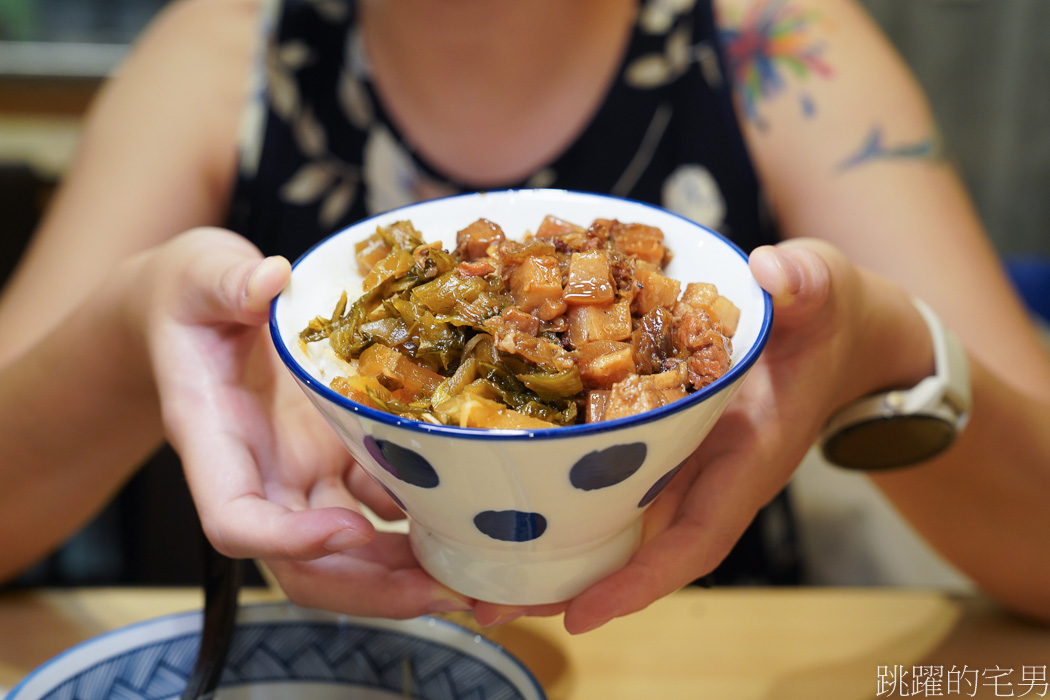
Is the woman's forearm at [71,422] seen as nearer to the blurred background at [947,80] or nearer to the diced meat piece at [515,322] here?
the diced meat piece at [515,322]

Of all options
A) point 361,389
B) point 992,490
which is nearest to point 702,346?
point 361,389

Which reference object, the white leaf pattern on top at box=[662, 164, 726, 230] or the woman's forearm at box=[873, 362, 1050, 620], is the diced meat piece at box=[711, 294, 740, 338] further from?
the white leaf pattern on top at box=[662, 164, 726, 230]

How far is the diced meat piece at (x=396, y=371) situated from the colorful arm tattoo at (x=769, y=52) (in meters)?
1.23

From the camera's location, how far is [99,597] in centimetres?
137

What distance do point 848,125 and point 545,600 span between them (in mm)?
1290

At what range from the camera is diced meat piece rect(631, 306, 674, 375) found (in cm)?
90

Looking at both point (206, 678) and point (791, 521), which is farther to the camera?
point (791, 521)

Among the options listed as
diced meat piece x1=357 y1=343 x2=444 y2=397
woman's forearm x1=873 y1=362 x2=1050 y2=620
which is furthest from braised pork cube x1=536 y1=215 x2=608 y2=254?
woman's forearm x1=873 y1=362 x2=1050 y2=620

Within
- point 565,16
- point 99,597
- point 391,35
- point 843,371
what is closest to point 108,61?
point 391,35

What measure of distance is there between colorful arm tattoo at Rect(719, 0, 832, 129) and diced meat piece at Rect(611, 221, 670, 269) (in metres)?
0.92

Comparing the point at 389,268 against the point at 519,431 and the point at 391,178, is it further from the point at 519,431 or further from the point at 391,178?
the point at 391,178

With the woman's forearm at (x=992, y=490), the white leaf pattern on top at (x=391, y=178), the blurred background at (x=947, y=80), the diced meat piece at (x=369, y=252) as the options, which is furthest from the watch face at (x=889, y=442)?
the blurred background at (x=947, y=80)

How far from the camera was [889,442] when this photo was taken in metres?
1.24

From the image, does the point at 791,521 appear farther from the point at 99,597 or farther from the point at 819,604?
the point at 99,597
